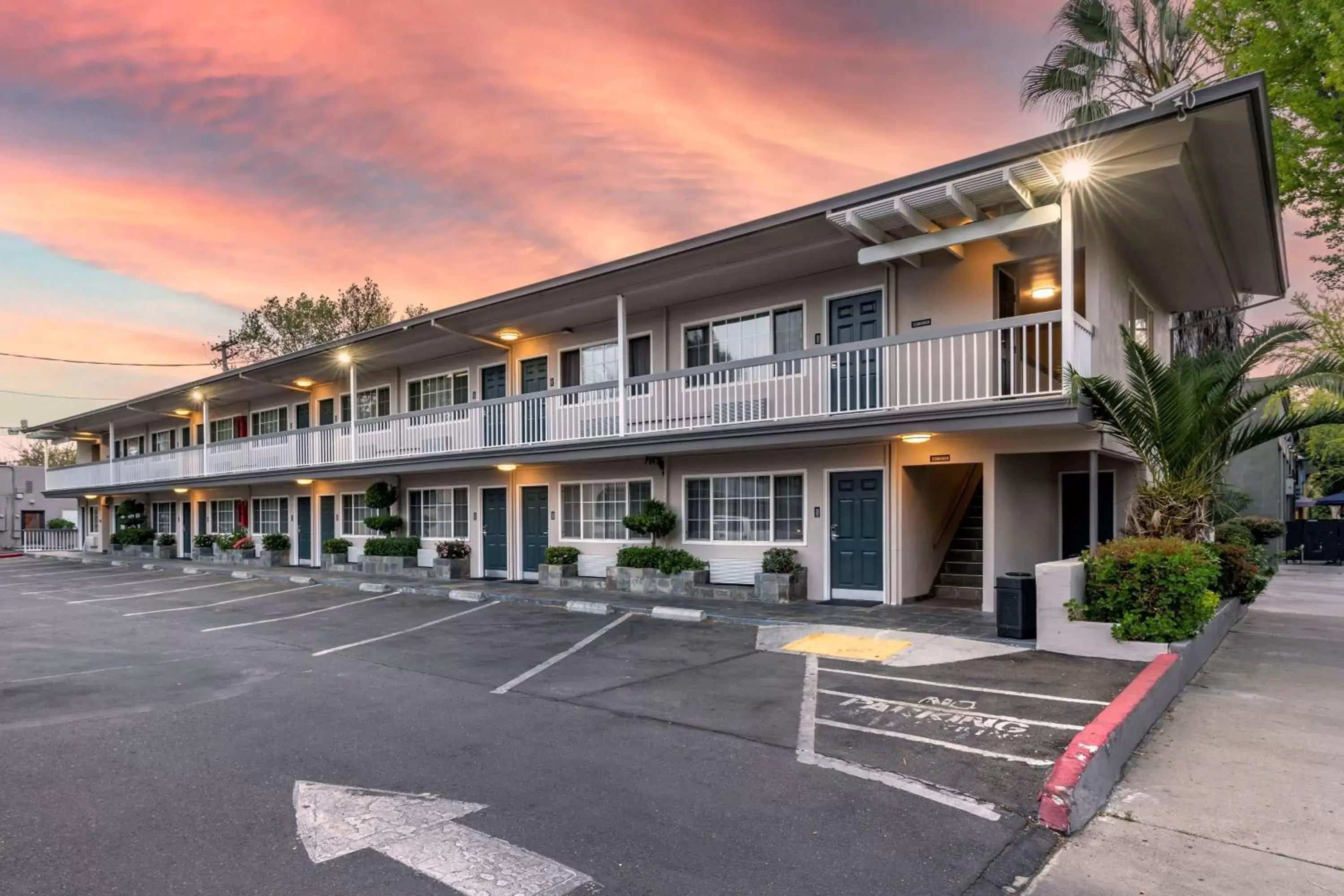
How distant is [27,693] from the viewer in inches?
311

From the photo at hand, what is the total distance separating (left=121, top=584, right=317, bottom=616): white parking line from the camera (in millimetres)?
14633

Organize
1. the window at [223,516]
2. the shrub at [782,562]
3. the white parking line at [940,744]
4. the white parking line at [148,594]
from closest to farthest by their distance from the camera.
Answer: the white parking line at [940,744], the shrub at [782,562], the white parking line at [148,594], the window at [223,516]

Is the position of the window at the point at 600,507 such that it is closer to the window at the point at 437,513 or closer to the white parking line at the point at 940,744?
the window at the point at 437,513

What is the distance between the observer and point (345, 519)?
76.2ft

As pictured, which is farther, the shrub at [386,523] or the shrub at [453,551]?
the shrub at [386,523]

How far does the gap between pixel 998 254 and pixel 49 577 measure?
93.7 ft

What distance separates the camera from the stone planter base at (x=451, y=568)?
1850 cm

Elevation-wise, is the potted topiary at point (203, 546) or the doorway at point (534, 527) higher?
the doorway at point (534, 527)

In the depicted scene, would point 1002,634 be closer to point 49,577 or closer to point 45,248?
point 49,577

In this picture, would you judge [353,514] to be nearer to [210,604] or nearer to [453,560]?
[453,560]

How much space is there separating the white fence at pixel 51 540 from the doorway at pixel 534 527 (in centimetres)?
3120


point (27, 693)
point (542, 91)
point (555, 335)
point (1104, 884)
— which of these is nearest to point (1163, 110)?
point (1104, 884)

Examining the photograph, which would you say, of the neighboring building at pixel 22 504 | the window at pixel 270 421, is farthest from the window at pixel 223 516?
the neighboring building at pixel 22 504

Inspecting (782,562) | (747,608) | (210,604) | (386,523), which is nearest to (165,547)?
(386,523)
